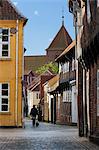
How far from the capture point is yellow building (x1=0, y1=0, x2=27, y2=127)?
37938 mm

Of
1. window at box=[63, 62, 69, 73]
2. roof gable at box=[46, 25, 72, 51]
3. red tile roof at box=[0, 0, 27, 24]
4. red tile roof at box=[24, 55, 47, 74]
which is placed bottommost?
window at box=[63, 62, 69, 73]

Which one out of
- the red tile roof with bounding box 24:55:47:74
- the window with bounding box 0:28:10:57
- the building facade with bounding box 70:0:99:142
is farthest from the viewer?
the red tile roof with bounding box 24:55:47:74

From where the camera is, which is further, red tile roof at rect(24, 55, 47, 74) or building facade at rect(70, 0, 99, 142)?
red tile roof at rect(24, 55, 47, 74)

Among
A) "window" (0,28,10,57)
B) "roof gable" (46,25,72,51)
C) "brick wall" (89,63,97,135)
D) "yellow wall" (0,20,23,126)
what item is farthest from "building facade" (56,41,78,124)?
"roof gable" (46,25,72,51)

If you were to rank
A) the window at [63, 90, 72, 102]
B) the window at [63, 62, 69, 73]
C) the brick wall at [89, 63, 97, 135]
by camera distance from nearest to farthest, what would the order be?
the brick wall at [89, 63, 97, 135] → the window at [63, 90, 72, 102] → the window at [63, 62, 69, 73]

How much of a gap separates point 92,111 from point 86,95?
1.78m

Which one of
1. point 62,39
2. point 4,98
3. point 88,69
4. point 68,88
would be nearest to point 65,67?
point 68,88

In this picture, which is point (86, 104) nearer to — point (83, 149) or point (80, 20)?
point (80, 20)

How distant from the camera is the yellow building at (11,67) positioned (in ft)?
124

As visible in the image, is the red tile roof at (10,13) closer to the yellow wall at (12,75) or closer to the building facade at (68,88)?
the yellow wall at (12,75)

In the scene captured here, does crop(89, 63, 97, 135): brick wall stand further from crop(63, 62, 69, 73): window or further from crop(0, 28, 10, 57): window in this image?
crop(63, 62, 69, 73): window

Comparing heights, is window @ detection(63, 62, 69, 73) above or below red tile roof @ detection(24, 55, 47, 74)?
below

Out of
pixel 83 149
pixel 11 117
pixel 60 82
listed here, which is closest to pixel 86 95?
pixel 83 149

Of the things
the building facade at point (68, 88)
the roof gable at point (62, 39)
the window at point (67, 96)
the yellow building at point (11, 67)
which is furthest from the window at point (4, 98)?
the roof gable at point (62, 39)
